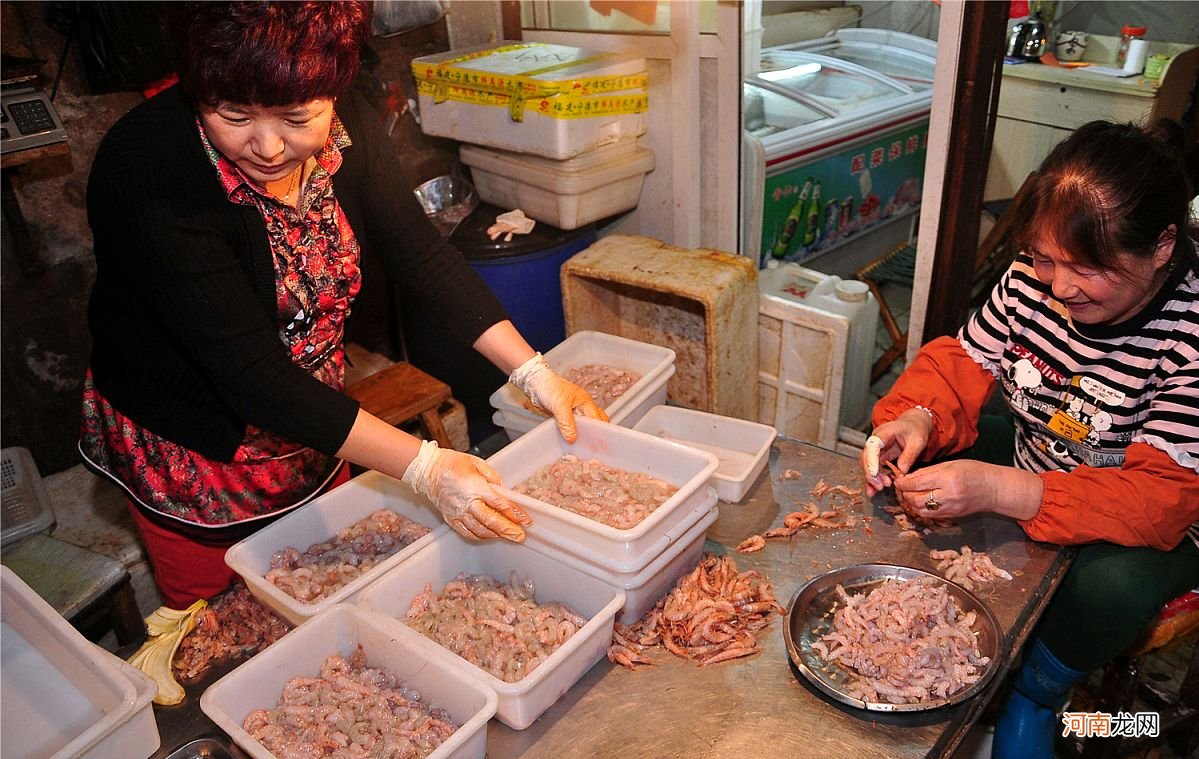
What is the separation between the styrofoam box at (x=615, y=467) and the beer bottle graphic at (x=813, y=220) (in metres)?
2.80

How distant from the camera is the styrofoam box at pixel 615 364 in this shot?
266 cm

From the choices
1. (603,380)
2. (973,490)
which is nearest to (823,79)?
(603,380)

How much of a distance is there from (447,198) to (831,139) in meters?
2.08

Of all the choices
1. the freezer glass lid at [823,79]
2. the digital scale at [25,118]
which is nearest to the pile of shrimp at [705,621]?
the digital scale at [25,118]

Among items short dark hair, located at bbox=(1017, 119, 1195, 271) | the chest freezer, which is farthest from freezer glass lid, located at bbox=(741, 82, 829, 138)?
short dark hair, located at bbox=(1017, 119, 1195, 271)

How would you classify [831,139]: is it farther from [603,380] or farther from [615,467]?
[615,467]

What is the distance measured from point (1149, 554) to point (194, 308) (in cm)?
221

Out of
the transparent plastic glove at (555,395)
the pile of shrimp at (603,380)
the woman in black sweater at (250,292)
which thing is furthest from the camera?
the pile of shrimp at (603,380)

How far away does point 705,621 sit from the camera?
1894 mm

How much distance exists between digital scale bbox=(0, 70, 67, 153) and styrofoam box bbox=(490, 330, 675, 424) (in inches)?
65.2

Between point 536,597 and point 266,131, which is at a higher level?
point 266,131

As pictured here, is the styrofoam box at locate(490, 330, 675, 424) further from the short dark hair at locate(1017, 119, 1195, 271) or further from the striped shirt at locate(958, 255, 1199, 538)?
the short dark hair at locate(1017, 119, 1195, 271)

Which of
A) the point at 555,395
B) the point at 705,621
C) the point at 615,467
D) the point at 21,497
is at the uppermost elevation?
the point at 555,395

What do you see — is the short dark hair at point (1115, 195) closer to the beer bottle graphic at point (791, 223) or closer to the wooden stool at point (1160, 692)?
the wooden stool at point (1160, 692)
